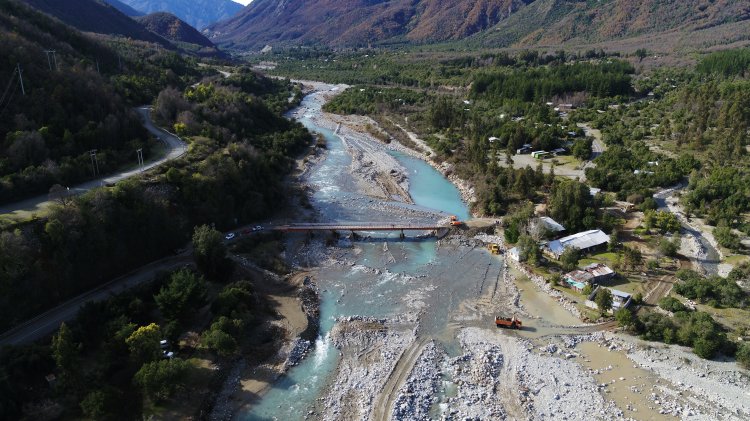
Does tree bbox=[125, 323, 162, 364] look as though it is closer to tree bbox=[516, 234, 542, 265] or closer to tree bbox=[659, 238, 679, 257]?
tree bbox=[516, 234, 542, 265]

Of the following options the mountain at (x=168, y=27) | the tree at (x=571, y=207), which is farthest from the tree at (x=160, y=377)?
the mountain at (x=168, y=27)

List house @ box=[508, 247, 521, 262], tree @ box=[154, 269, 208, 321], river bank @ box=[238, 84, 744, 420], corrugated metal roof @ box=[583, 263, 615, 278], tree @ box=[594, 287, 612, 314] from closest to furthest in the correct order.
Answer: river bank @ box=[238, 84, 744, 420]
tree @ box=[154, 269, 208, 321]
tree @ box=[594, 287, 612, 314]
corrugated metal roof @ box=[583, 263, 615, 278]
house @ box=[508, 247, 521, 262]

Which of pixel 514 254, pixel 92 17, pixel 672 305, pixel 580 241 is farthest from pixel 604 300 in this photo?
pixel 92 17

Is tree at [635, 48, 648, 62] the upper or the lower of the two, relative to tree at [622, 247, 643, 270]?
upper

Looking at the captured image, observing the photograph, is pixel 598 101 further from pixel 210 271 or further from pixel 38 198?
pixel 38 198

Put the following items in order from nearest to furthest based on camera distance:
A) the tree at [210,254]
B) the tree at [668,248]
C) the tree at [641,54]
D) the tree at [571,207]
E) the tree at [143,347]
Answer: the tree at [143,347] → the tree at [210,254] → the tree at [668,248] → the tree at [571,207] → the tree at [641,54]

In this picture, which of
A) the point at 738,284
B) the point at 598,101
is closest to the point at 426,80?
the point at 598,101

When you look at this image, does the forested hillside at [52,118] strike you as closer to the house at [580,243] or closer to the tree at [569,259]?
the house at [580,243]

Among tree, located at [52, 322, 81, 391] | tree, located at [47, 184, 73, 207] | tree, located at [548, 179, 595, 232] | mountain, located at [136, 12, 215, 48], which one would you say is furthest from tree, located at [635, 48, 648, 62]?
tree, located at [52, 322, 81, 391]
